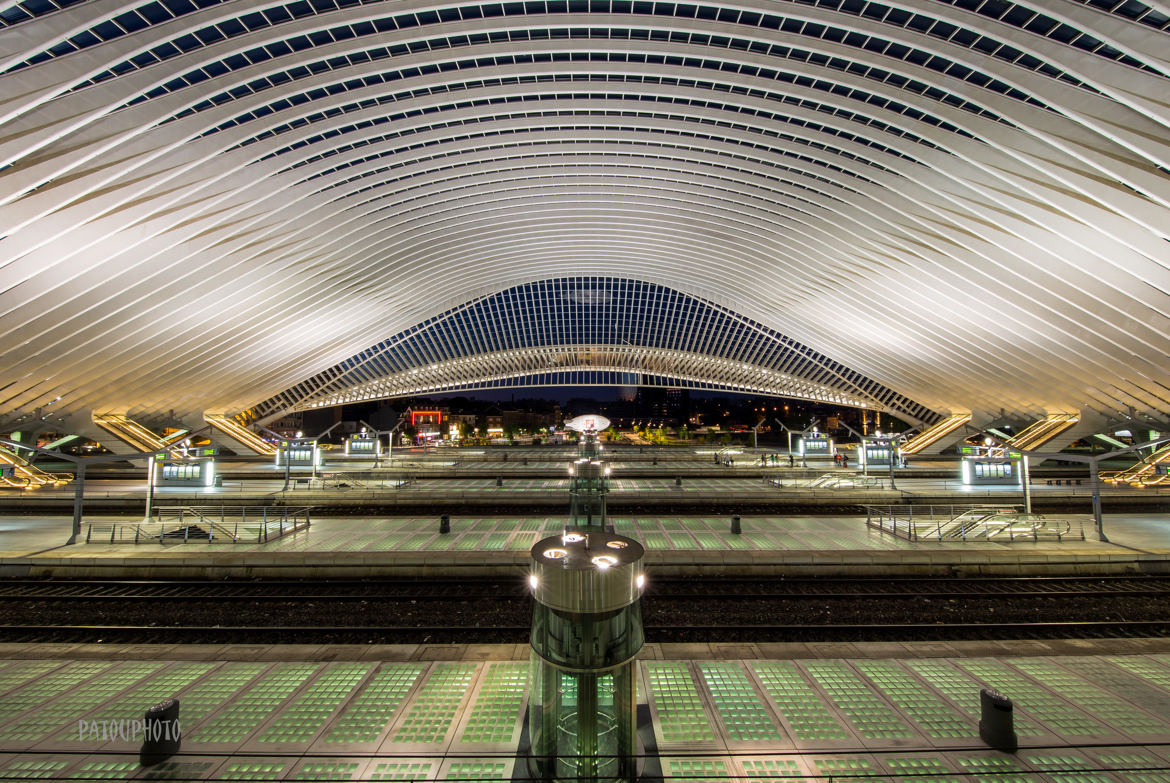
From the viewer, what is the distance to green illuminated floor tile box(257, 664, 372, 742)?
18.4 ft

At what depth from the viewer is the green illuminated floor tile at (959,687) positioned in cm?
572

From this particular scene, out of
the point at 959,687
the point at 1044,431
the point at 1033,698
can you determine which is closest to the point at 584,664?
the point at 959,687

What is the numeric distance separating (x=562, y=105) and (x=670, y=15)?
5927mm

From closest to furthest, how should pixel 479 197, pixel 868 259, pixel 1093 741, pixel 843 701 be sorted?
1. pixel 1093 741
2. pixel 843 701
3. pixel 868 259
4. pixel 479 197

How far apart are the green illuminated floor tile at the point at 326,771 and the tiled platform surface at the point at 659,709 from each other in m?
0.02

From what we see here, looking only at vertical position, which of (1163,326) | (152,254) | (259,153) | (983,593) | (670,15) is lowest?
(983,593)

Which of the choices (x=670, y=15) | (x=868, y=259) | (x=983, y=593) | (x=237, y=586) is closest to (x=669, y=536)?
(x=983, y=593)

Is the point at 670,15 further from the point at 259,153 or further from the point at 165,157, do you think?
the point at 165,157

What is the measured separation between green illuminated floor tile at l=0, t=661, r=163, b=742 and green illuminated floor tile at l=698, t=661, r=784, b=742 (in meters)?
7.32

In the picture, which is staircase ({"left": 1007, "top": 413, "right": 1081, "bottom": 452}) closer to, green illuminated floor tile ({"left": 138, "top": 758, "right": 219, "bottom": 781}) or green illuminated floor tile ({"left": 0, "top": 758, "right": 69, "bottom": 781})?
green illuminated floor tile ({"left": 138, "top": 758, "right": 219, "bottom": 781})

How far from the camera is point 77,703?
20.4ft

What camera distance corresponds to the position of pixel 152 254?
1900 cm

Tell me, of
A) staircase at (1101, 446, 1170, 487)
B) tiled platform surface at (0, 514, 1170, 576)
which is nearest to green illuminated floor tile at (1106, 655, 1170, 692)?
tiled platform surface at (0, 514, 1170, 576)

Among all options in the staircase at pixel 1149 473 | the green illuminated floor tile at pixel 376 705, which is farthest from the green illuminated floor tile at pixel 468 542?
the staircase at pixel 1149 473
